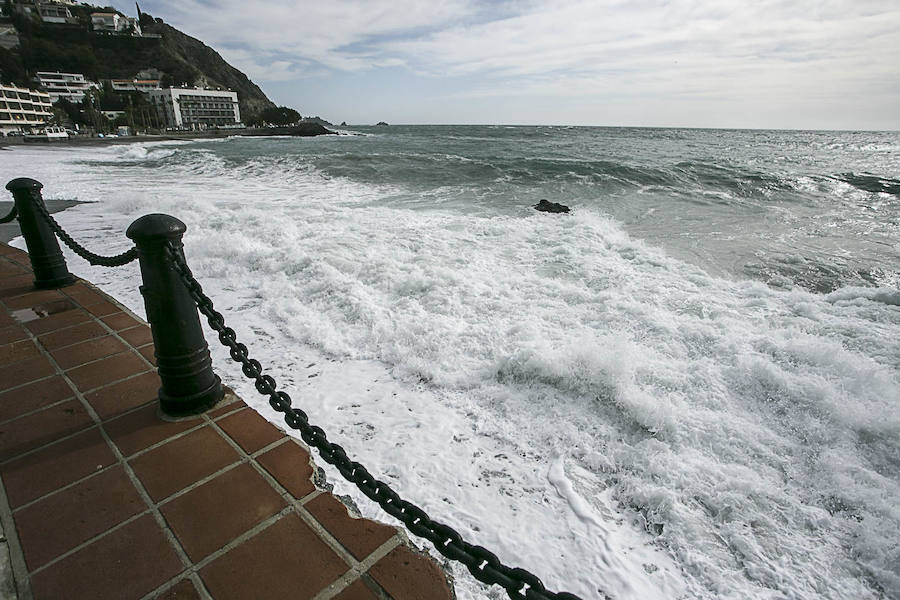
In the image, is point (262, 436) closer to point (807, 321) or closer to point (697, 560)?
point (697, 560)

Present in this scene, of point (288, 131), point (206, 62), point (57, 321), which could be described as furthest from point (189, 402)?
point (206, 62)

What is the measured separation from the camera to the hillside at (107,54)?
8788 cm

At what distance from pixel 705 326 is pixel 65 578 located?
4854mm

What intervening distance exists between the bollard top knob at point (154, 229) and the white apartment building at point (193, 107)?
106m

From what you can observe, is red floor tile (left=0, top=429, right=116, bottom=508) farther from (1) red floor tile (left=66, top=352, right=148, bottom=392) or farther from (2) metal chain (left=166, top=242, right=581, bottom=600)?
(2) metal chain (left=166, top=242, right=581, bottom=600)

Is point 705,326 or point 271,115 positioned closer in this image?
point 705,326

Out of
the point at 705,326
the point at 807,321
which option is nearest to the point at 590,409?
the point at 705,326

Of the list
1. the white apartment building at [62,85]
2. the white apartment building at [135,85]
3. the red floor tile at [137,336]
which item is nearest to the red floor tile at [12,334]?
the red floor tile at [137,336]

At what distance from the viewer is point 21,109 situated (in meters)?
64.6

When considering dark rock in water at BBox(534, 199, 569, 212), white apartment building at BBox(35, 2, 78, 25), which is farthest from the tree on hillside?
dark rock in water at BBox(534, 199, 569, 212)

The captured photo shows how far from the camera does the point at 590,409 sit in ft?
9.93

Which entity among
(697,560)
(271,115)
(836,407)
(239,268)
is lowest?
(697,560)

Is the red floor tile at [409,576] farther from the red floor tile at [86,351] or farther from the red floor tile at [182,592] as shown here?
the red floor tile at [86,351]

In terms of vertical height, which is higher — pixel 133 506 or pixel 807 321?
pixel 133 506
